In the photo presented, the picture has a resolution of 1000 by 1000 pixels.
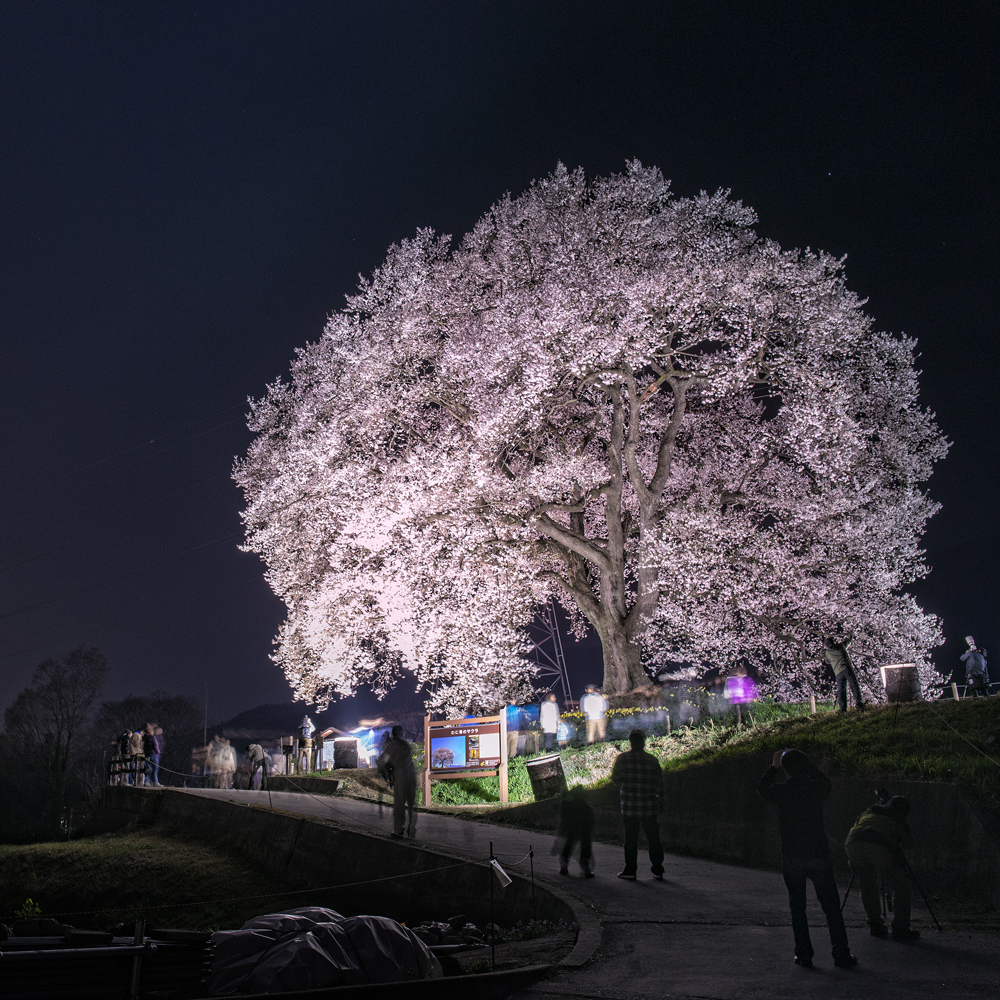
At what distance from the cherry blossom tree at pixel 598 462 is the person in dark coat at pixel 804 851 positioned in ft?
42.6

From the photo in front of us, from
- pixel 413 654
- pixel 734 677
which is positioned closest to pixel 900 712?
pixel 734 677

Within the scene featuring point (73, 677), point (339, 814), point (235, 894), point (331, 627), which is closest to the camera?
point (235, 894)

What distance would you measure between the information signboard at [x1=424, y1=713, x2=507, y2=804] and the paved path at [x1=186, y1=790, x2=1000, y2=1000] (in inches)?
248

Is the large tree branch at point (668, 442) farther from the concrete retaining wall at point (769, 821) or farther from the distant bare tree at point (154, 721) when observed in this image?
the distant bare tree at point (154, 721)

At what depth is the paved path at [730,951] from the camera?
5.28 meters

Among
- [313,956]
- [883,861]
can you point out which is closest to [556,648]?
[883,861]

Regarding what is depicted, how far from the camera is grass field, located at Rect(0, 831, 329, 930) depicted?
12.5m

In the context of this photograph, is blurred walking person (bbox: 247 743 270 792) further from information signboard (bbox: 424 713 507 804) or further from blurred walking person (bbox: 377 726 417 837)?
blurred walking person (bbox: 377 726 417 837)

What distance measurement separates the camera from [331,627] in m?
23.5

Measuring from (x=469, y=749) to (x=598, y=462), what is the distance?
9518mm

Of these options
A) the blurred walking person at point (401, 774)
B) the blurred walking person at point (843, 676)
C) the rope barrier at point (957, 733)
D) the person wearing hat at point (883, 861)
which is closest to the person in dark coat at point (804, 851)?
the person wearing hat at point (883, 861)

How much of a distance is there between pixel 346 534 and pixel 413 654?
3.81 m

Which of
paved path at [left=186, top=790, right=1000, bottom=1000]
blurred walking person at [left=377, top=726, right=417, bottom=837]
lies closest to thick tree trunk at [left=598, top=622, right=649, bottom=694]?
blurred walking person at [left=377, top=726, right=417, bottom=837]

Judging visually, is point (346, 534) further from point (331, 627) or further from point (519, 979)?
point (519, 979)
